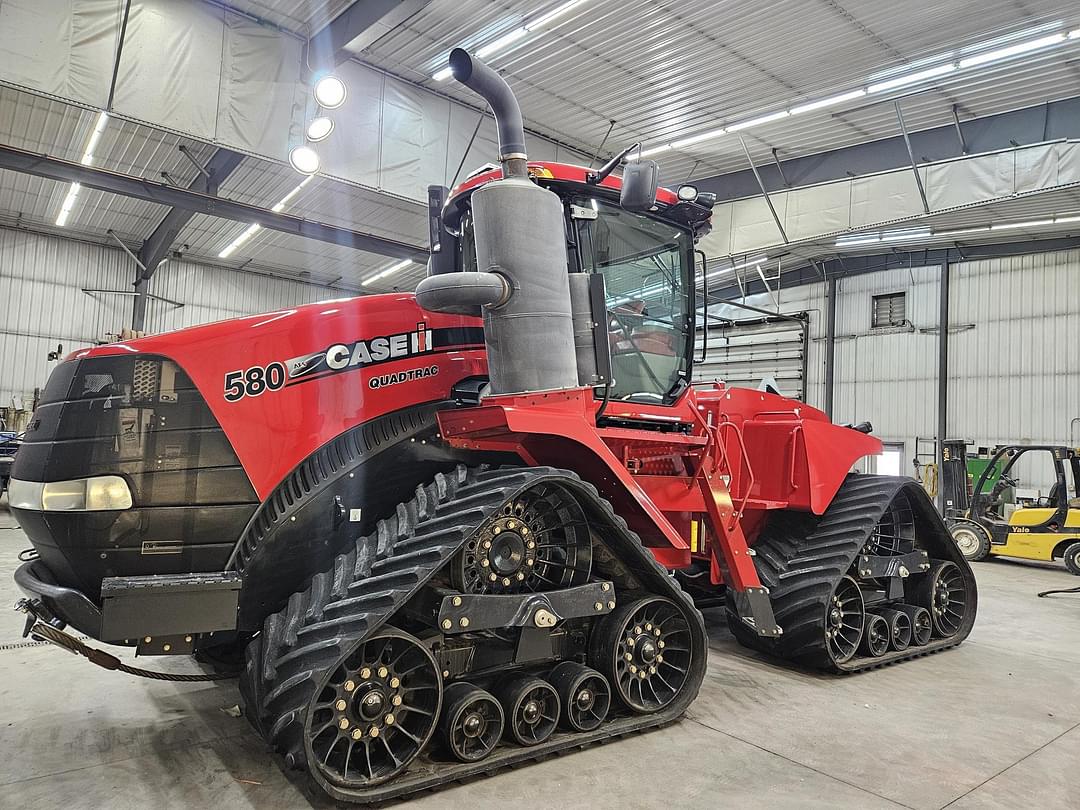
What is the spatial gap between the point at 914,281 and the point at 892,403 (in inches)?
132

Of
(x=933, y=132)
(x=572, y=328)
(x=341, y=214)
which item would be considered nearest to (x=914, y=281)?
(x=933, y=132)

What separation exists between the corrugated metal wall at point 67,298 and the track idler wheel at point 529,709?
754 inches

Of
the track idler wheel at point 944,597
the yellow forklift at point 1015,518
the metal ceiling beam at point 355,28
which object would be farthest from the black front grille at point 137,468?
the yellow forklift at point 1015,518

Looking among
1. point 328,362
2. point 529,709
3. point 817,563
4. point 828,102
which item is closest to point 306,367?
point 328,362

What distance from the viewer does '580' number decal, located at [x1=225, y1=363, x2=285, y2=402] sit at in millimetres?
3586

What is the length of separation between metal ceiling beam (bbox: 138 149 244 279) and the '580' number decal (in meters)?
9.14

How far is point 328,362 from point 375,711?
5.57ft

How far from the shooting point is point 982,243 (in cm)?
1881

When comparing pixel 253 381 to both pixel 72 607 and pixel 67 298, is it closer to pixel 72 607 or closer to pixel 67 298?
pixel 72 607

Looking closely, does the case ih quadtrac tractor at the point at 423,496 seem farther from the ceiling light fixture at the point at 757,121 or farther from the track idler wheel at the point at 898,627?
the ceiling light fixture at the point at 757,121

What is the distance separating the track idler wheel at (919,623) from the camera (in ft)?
20.8

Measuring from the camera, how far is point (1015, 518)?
1342 cm

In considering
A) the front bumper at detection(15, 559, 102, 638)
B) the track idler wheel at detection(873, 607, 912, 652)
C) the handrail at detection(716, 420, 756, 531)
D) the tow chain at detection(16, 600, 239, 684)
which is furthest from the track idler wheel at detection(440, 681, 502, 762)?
the track idler wheel at detection(873, 607, 912, 652)

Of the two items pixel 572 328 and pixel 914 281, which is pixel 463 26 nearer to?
pixel 572 328
